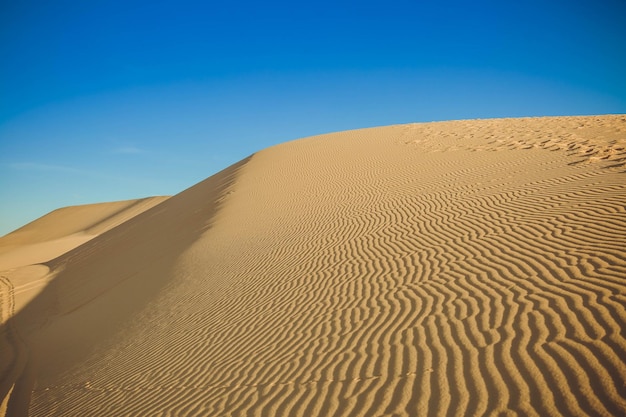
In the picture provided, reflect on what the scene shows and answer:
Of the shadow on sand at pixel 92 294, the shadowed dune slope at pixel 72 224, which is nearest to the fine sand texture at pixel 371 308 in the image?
the shadow on sand at pixel 92 294

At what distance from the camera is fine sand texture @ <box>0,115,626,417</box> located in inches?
154

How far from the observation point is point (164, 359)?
6484mm

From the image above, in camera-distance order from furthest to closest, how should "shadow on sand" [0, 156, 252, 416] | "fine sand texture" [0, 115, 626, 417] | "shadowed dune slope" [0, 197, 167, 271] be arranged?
"shadowed dune slope" [0, 197, 167, 271] < "shadow on sand" [0, 156, 252, 416] < "fine sand texture" [0, 115, 626, 417]

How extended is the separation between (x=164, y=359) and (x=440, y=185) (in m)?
9.76

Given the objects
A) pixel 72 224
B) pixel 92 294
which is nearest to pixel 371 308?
pixel 92 294

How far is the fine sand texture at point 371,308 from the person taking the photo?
3.90 meters

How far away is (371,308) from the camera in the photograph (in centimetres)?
599

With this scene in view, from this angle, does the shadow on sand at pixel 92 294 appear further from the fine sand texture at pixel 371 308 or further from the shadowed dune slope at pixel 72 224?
the shadowed dune slope at pixel 72 224

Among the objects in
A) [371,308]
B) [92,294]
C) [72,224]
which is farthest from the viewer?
[72,224]

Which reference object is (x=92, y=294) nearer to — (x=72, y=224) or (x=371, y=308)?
(x=371, y=308)

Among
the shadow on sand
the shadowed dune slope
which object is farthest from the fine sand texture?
the shadowed dune slope

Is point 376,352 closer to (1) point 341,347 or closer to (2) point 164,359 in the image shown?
(1) point 341,347

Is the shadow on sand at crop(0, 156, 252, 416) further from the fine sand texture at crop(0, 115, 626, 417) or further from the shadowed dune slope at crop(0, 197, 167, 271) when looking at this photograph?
the shadowed dune slope at crop(0, 197, 167, 271)

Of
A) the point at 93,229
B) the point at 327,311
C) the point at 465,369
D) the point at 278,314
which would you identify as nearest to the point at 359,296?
the point at 327,311
